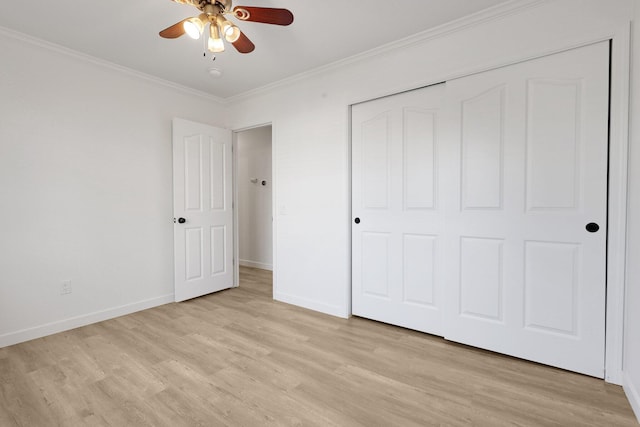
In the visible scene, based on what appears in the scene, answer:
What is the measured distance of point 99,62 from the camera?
9.73ft

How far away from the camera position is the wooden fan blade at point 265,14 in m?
1.72

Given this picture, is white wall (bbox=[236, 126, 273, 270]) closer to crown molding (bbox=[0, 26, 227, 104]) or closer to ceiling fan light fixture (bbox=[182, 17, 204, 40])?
crown molding (bbox=[0, 26, 227, 104])

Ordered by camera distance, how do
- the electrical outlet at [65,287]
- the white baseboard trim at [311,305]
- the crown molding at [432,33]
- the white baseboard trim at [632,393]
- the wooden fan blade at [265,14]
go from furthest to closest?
the white baseboard trim at [311,305] < the electrical outlet at [65,287] < the crown molding at [432,33] < the wooden fan blade at [265,14] < the white baseboard trim at [632,393]

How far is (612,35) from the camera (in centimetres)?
184

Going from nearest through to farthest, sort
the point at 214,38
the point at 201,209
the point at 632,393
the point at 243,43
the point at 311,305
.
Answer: the point at 632,393 < the point at 214,38 < the point at 243,43 < the point at 311,305 < the point at 201,209

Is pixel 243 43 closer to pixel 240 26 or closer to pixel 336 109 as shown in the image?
pixel 240 26

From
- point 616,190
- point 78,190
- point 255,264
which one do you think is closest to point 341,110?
point 616,190

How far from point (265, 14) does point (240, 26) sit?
84 centimetres

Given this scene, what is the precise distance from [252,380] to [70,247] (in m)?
2.22

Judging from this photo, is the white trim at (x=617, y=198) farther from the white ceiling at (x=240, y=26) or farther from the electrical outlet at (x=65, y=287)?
the electrical outlet at (x=65, y=287)

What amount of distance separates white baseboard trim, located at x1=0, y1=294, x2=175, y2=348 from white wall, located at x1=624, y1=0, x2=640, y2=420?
402 centimetres

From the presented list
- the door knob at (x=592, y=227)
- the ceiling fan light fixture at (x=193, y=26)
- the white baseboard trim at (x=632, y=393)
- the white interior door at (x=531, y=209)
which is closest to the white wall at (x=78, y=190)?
the ceiling fan light fixture at (x=193, y=26)

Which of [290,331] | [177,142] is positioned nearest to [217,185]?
[177,142]

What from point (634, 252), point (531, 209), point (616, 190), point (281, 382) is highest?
point (616, 190)
